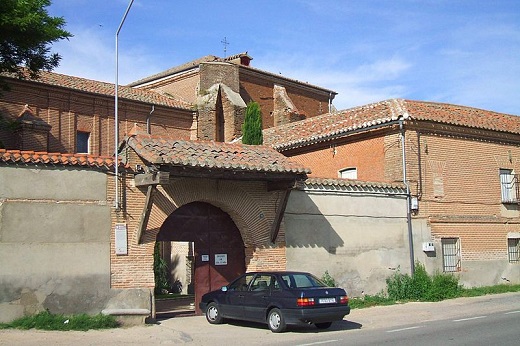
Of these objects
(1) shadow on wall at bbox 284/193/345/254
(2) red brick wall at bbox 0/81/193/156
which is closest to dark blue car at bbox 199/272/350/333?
(1) shadow on wall at bbox 284/193/345/254

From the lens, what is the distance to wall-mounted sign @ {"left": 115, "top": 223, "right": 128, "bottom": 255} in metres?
14.8

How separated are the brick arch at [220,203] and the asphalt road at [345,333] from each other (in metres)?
2.59

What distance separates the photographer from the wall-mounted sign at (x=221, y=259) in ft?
56.2

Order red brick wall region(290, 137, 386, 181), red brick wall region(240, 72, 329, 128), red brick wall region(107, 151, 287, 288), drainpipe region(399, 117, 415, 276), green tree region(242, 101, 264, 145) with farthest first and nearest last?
red brick wall region(240, 72, 329, 128)
green tree region(242, 101, 264, 145)
red brick wall region(290, 137, 386, 181)
drainpipe region(399, 117, 415, 276)
red brick wall region(107, 151, 287, 288)

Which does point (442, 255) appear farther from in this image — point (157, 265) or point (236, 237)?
point (157, 265)

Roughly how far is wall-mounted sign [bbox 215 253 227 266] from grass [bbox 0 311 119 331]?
3.85 m

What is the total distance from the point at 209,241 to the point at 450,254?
9.55 metres

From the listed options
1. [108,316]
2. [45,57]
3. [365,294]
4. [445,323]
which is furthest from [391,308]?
[45,57]

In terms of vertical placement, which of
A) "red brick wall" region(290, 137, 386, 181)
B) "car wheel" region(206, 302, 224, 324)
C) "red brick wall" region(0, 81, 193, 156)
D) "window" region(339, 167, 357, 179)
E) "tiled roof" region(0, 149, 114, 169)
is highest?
"red brick wall" region(0, 81, 193, 156)

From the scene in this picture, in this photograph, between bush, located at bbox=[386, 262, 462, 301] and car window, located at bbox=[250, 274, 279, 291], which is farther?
bush, located at bbox=[386, 262, 462, 301]

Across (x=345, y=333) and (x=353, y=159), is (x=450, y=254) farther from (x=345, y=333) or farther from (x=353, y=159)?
(x=345, y=333)

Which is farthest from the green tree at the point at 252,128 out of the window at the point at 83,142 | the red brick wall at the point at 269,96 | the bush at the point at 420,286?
the bush at the point at 420,286

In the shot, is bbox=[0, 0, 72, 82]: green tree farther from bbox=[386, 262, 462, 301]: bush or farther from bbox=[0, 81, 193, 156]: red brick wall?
bbox=[386, 262, 462, 301]: bush

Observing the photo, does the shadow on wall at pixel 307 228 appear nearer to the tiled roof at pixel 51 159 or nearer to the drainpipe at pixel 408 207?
the drainpipe at pixel 408 207
